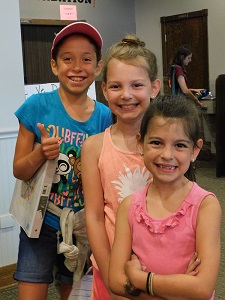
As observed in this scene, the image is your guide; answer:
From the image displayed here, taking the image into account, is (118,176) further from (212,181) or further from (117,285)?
(212,181)

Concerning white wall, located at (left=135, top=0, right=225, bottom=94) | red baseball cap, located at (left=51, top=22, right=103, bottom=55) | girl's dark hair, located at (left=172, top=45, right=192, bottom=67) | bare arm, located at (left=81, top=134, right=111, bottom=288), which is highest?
white wall, located at (left=135, top=0, right=225, bottom=94)

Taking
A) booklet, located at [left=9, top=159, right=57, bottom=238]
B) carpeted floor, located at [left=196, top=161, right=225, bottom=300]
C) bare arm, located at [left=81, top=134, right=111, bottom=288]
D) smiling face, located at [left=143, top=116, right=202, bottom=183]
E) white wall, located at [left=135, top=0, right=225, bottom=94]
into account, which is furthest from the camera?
white wall, located at [left=135, top=0, right=225, bottom=94]

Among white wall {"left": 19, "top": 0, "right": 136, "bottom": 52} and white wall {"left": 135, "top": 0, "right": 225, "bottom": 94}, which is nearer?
white wall {"left": 135, "top": 0, "right": 225, "bottom": 94}

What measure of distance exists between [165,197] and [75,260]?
510mm

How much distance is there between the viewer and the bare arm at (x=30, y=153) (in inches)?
52.5

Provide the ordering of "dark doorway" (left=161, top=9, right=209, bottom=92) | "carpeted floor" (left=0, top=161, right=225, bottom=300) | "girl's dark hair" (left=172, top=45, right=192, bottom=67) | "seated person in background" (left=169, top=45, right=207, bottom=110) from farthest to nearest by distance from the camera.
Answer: "dark doorway" (left=161, top=9, right=209, bottom=92)
"girl's dark hair" (left=172, top=45, right=192, bottom=67)
"seated person in background" (left=169, top=45, right=207, bottom=110)
"carpeted floor" (left=0, top=161, right=225, bottom=300)

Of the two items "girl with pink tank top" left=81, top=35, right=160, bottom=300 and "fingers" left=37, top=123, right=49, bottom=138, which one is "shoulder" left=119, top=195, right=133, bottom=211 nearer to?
"girl with pink tank top" left=81, top=35, right=160, bottom=300

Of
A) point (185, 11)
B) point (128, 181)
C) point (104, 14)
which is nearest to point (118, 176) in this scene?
point (128, 181)

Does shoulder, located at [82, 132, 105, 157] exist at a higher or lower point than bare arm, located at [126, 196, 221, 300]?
higher

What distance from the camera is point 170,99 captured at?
1161mm

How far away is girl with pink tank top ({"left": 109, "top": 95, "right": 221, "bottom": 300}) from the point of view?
1004mm

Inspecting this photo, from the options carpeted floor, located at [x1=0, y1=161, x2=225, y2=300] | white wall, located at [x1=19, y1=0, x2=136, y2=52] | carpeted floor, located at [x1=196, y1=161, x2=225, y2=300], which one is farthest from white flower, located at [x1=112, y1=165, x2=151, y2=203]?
white wall, located at [x1=19, y1=0, x2=136, y2=52]

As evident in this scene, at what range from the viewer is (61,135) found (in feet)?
4.71

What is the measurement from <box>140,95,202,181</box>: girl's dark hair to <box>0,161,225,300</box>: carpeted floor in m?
1.69
